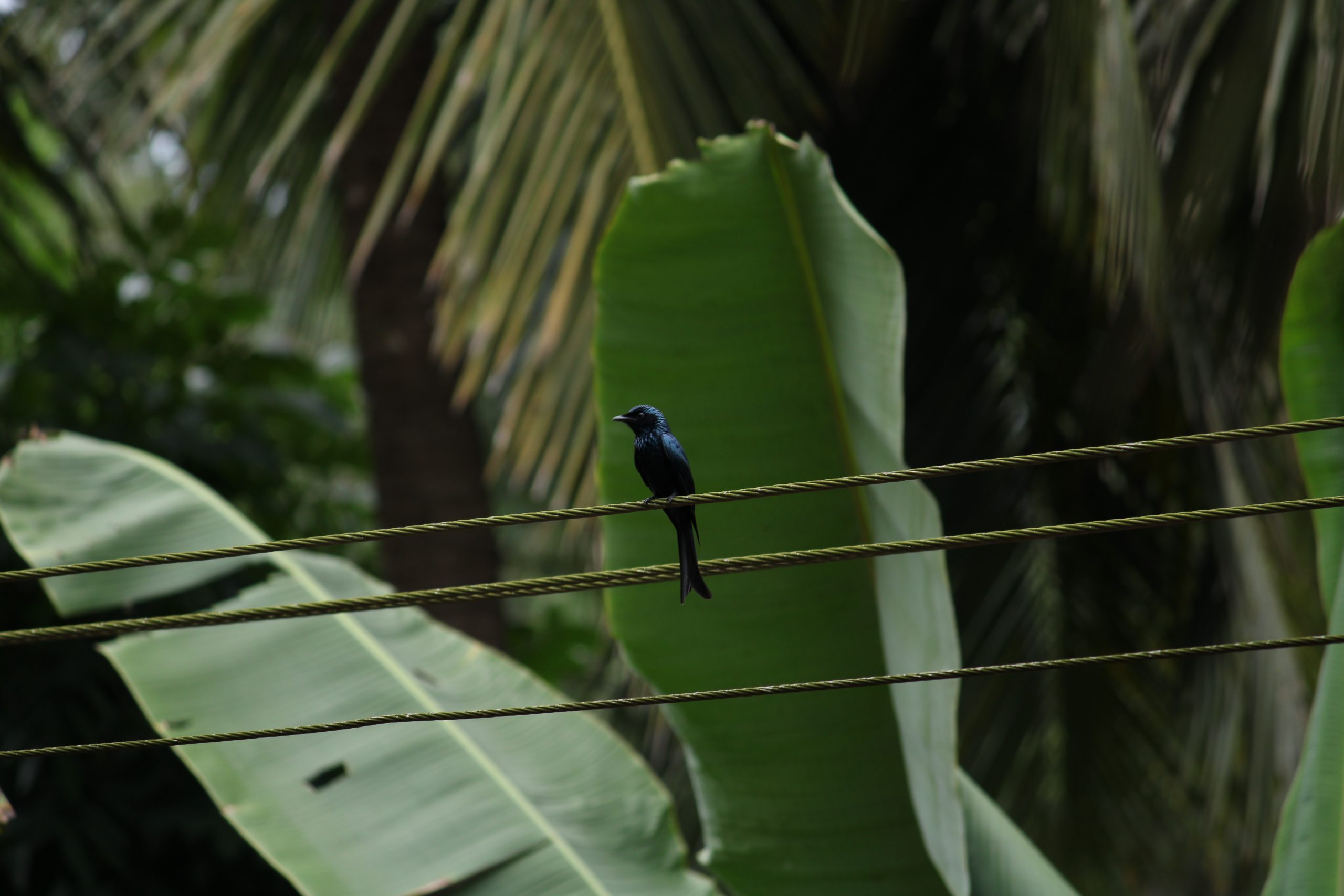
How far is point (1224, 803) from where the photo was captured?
634 cm

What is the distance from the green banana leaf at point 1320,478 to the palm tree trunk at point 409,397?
11.8 ft

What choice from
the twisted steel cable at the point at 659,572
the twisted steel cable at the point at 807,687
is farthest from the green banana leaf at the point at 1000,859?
the twisted steel cable at the point at 659,572

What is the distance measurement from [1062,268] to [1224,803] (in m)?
2.92

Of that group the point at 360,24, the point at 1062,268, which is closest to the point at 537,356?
the point at 360,24

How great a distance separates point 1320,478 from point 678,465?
57.6 inches

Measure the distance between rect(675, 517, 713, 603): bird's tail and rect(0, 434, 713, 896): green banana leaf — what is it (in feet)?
4.46

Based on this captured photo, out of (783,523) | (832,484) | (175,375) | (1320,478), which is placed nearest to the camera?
(832,484)

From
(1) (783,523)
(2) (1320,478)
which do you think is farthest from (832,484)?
(2) (1320,478)

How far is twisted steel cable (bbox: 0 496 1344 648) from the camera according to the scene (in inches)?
69.1

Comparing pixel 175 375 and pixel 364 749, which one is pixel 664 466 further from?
pixel 175 375

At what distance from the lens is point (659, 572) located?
1.84 meters

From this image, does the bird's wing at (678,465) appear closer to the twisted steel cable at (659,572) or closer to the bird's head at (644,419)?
the bird's head at (644,419)

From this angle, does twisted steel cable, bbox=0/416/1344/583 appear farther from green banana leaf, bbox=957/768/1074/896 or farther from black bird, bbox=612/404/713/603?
green banana leaf, bbox=957/768/1074/896

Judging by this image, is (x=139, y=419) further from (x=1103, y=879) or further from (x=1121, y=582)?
(x=1103, y=879)
